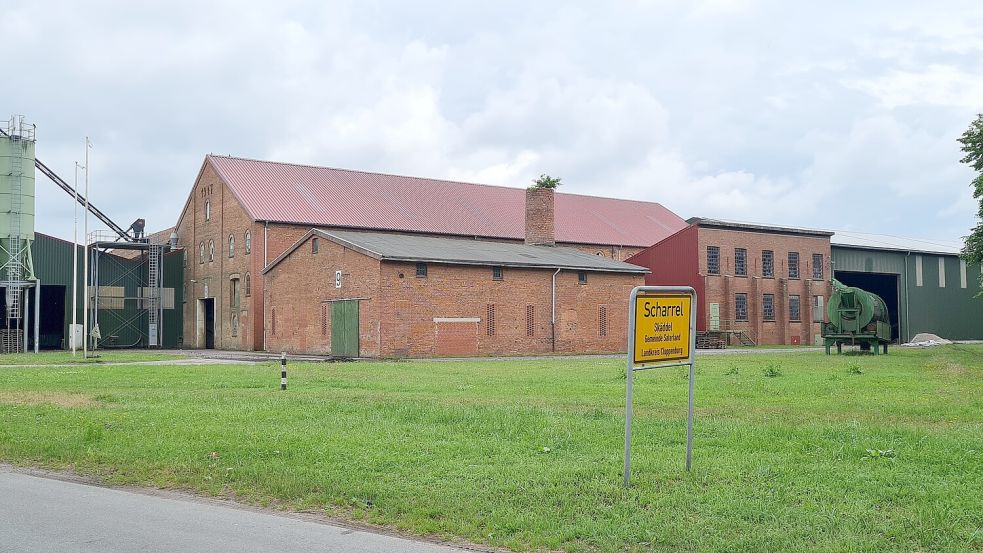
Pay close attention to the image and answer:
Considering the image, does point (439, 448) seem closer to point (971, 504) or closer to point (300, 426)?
point (300, 426)

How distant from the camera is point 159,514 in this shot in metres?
8.35

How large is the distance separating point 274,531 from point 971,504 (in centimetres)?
589

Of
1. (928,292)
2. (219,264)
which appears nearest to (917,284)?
(928,292)

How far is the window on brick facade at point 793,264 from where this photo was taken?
58.0 meters

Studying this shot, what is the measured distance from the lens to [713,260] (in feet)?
179

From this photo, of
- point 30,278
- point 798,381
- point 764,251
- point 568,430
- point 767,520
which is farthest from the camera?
point 764,251

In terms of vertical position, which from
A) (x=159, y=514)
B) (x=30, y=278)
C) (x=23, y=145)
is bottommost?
(x=159, y=514)

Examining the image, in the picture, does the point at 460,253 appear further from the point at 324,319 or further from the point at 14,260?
the point at 14,260

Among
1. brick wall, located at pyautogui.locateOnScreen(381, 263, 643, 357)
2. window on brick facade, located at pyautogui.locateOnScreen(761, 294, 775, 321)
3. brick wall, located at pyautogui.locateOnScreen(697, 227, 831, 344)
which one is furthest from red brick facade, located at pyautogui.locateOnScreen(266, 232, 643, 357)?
window on brick facade, located at pyautogui.locateOnScreen(761, 294, 775, 321)

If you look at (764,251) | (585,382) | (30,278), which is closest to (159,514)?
(585,382)

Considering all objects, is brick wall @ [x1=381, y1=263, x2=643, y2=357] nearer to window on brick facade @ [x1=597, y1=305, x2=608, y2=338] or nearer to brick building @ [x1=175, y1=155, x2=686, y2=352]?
window on brick facade @ [x1=597, y1=305, x2=608, y2=338]

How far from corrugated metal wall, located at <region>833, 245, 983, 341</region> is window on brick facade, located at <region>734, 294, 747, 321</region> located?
8164mm

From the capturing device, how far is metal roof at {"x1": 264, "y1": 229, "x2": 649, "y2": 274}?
3791 centimetres

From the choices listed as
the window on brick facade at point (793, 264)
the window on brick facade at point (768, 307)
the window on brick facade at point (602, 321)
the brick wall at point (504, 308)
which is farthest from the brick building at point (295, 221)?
the window on brick facade at point (793, 264)
